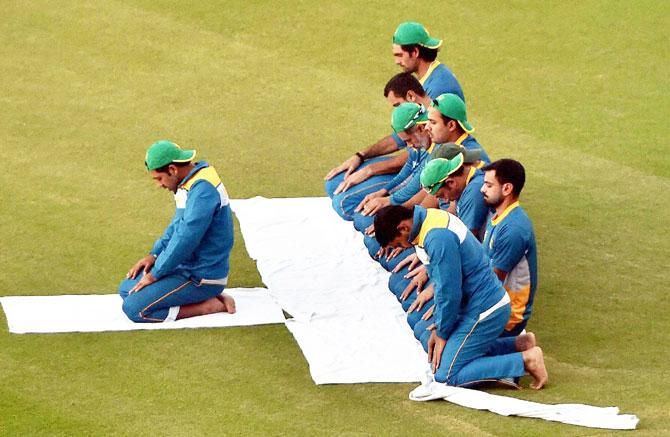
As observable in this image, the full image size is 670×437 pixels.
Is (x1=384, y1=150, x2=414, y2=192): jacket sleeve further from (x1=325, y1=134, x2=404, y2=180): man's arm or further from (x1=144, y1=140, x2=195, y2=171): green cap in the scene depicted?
(x1=144, y1=140, x2=195, y2=171): green cap

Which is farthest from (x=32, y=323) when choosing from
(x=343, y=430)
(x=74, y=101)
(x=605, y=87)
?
(x=605, y=87)

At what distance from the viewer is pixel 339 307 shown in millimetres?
9039

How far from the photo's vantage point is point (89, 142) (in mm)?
11656

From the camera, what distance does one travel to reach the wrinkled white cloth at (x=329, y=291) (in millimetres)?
8172

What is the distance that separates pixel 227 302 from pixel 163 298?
1.58 ft

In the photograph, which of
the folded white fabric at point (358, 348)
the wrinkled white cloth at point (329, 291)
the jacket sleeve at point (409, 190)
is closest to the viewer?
the folded white fabric at point (358, 348)

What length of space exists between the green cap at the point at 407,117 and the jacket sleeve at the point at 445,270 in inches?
72.3

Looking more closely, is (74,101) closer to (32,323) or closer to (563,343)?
(32,323)

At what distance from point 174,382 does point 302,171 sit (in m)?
3.88

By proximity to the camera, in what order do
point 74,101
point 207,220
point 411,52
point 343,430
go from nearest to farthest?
point 343,430 < point 207,220 < point 411,52 < point 74,101

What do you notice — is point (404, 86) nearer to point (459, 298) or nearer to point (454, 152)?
point (454, 152)

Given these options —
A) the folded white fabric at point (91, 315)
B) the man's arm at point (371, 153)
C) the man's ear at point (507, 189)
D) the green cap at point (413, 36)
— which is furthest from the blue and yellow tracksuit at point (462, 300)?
the man's arm at point (371, 153)

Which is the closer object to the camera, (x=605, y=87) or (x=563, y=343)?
(x=563, y=343)

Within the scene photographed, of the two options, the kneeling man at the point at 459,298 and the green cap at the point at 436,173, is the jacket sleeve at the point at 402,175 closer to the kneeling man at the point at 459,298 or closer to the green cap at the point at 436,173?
the green cap at the point at 436,173
